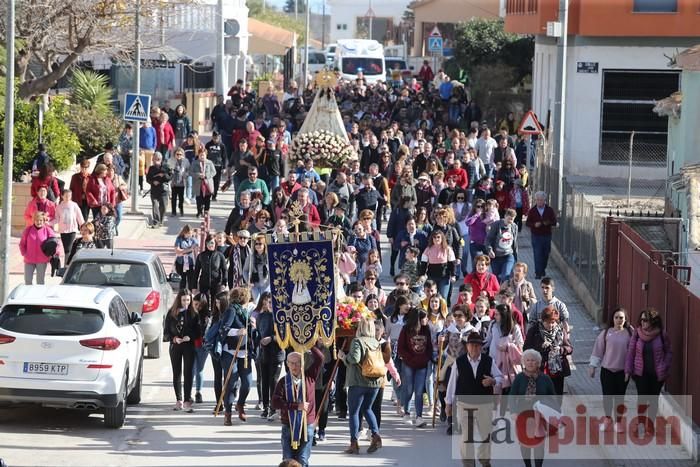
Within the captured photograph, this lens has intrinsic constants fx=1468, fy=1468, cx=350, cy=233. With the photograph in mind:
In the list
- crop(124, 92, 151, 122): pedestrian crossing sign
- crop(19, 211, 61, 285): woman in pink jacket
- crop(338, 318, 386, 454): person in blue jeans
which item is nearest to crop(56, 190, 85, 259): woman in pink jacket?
crop(19, 211, 61, 285): woman in pink jacket

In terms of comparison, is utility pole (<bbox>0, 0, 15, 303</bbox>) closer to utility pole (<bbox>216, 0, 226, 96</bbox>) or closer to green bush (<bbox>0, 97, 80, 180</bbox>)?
green bush (<bbox>0, 97, 80, 180</bbox>)

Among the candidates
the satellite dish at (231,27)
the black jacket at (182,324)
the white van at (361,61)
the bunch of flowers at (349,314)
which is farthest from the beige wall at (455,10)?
the black jacket at (182,324)

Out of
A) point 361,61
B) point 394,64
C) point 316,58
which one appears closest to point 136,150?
point 361,61

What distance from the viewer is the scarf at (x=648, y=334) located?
15336mm

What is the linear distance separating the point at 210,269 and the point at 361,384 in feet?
22.0

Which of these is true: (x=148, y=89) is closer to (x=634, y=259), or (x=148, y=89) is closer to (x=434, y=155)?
(x=434, y=155)

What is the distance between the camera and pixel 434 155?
3170cm

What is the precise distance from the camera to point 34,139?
30.8m

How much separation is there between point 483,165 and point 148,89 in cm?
2356

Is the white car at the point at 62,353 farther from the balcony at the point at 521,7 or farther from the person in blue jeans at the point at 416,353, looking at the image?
the balcony at the point at 521,7

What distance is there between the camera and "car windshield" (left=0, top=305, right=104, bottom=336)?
605 inches

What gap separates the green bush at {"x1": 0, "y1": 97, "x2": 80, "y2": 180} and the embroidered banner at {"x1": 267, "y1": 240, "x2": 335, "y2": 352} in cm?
1522

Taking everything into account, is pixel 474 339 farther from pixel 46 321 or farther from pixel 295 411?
pixel 46 321

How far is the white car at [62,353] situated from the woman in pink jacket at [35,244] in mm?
6872
